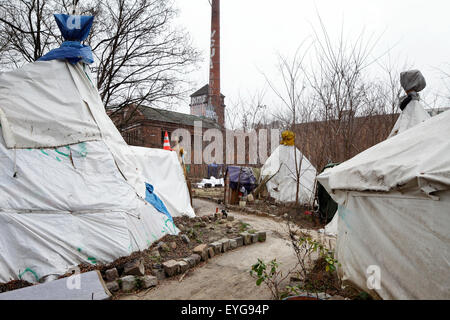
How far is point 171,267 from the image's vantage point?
3539mm

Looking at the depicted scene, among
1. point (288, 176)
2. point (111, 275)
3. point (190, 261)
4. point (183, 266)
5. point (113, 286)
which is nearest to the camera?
point (113, 286)

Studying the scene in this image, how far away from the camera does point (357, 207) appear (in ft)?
9.10

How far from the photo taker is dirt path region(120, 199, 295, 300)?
3.03 m

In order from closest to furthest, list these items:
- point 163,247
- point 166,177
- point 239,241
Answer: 1. point 163,247
2. point 239,241
3. point 166,177

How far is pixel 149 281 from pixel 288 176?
740 centimetres

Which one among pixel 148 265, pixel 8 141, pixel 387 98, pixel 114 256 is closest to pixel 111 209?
pixel 114 256

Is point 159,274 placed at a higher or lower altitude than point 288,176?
lower

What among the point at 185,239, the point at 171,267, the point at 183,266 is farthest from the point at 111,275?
the point at 185,239

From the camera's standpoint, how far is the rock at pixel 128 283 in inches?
120

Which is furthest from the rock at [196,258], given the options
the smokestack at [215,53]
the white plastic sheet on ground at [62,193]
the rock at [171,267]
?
the smokestack at [215,53]

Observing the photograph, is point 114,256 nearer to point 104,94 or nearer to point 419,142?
point 419,142

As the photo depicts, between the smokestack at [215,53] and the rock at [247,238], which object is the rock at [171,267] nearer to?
the rock at [247,238]

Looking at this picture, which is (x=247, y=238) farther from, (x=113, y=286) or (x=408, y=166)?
(x=408, y=166)

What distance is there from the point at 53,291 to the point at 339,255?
3.14 meters
